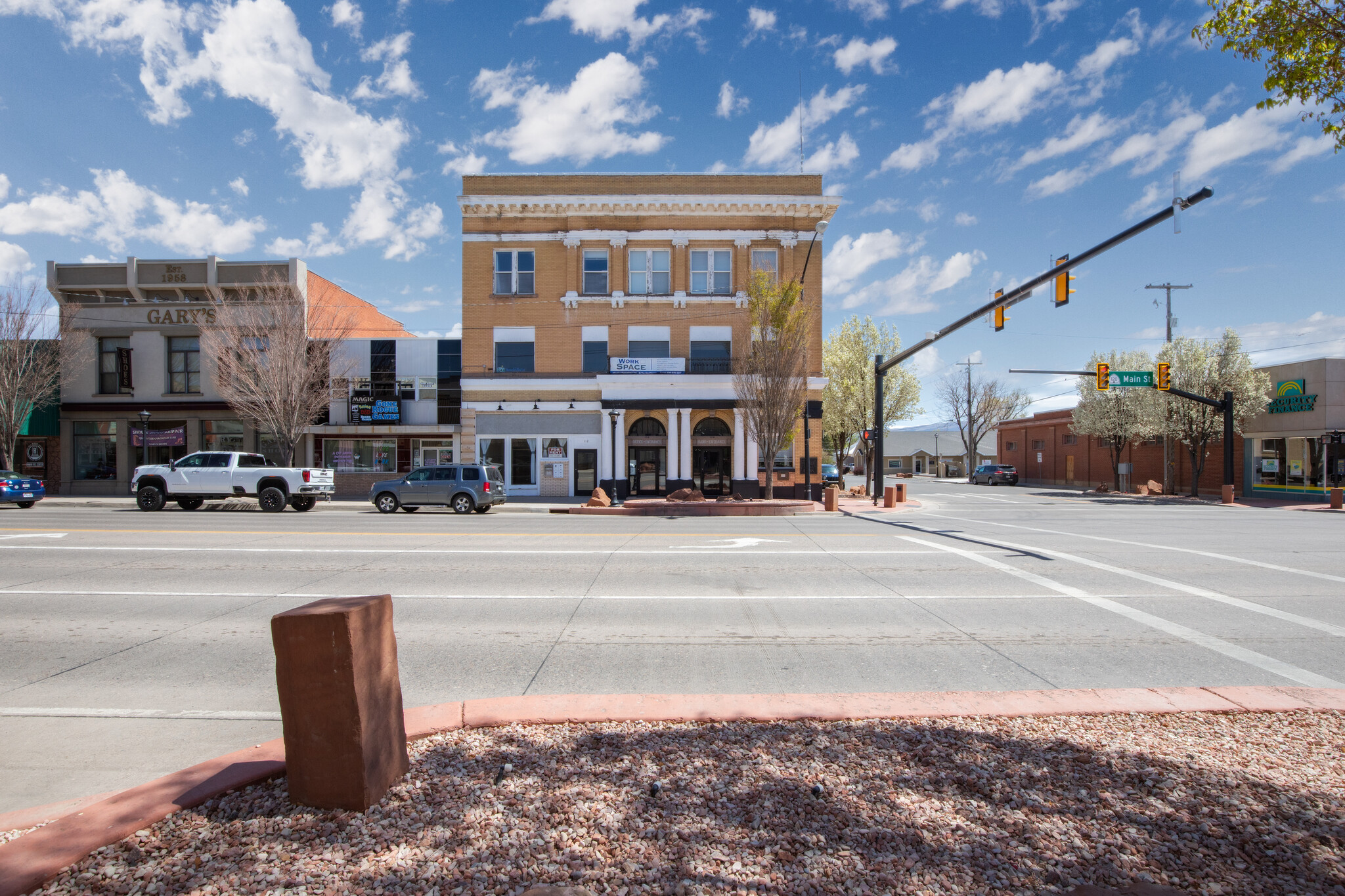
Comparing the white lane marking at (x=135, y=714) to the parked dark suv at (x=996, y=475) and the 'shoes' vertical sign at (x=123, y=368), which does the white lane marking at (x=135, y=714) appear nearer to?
the 'shoes' vertical sign at (x=123, y=368)

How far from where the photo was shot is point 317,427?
102 feet

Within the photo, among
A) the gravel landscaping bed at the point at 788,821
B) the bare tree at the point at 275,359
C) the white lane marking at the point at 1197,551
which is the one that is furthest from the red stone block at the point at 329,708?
the bare tree at the point at 275,359

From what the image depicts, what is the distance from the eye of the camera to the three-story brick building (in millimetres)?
29672

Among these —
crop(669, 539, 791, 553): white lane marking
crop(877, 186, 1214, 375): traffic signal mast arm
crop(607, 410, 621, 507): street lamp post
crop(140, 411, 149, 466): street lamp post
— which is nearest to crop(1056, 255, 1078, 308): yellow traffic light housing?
crop(877, 186, 1214, 375): traffic signal mast arm

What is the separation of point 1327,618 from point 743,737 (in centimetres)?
820

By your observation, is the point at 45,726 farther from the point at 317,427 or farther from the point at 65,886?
the point at 317,427

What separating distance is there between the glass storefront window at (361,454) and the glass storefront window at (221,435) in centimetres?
447

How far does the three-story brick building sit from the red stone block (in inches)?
1036

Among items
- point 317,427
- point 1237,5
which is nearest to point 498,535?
point 1237,5

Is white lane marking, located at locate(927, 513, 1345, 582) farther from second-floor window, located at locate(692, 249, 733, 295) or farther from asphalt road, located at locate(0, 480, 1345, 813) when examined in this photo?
second-floor window, located at locate(692, 249, 733, 295)

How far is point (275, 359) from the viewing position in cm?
2812

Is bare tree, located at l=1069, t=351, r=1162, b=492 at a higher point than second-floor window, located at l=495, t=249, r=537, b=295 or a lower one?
lower

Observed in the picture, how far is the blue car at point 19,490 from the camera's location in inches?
959

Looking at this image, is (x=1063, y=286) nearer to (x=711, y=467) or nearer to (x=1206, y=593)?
(x=1206, y=593)
